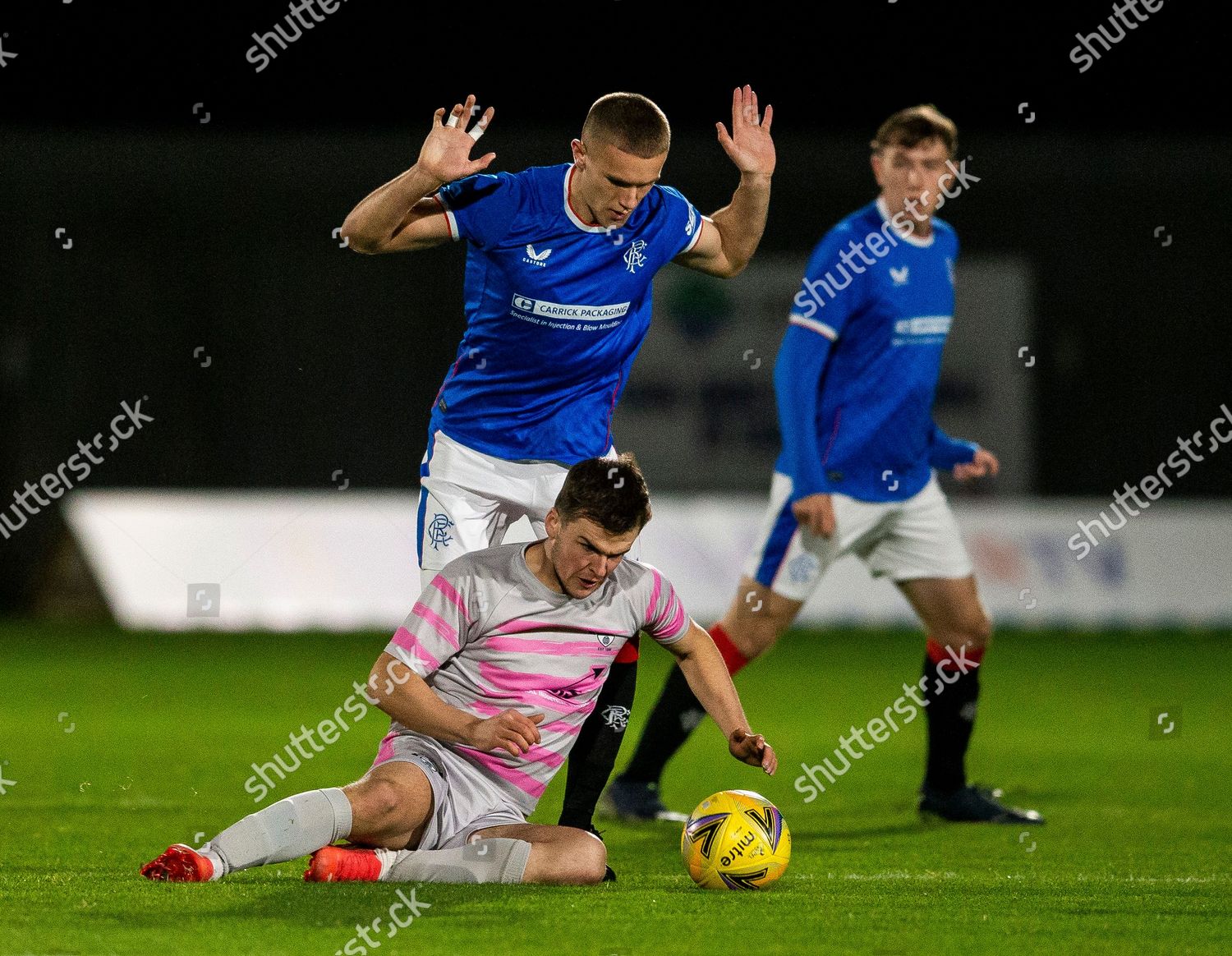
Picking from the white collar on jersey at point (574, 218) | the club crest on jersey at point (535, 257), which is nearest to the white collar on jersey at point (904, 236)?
the white collar on jersey at point (574, 218)

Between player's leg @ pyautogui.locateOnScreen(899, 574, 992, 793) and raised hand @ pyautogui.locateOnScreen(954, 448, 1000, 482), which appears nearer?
player's leg @ pyautogui.locateOnScreen(899, 574, 992, 793)

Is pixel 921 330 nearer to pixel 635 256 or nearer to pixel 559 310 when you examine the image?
pixel 635 256

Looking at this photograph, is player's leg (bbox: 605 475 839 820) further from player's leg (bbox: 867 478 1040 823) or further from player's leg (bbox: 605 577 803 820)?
player's leg (bbox: 867 478 1040 823)

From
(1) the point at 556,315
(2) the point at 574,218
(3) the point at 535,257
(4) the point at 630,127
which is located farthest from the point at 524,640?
(4) the point at 630,127

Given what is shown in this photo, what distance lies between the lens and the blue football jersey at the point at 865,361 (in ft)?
20.6

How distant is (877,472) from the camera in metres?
6.35

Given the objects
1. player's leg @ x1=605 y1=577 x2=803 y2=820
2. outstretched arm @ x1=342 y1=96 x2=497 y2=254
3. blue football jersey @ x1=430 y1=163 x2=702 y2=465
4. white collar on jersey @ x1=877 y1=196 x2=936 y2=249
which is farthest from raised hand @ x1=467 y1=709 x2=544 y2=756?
white collar on jersey @ x1=877 y1=196 x2=936 y2=249

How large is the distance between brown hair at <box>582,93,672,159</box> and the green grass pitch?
1917mm

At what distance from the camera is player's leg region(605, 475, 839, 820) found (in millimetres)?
6168

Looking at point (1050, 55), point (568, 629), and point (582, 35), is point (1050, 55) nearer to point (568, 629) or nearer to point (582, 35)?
point (582, 35)

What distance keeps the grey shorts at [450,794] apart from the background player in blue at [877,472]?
1.54 metres

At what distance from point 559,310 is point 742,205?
27.3 inches

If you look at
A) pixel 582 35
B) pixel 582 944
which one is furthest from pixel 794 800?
pixel 582 35

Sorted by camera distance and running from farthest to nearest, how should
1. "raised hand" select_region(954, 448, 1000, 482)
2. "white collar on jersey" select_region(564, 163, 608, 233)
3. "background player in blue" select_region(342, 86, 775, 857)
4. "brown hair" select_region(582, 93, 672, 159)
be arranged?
"raised hand" select_region(954, 448, 1000, 482)
"white collar on jersey" select_region(564, 163, 608, 233)
"background player in blue" select_region(342, 86, 775, 857)
"brown hair" select_region(582, 93, 672, 159)
